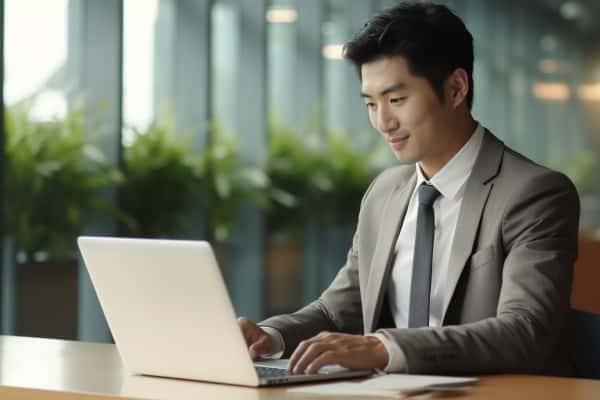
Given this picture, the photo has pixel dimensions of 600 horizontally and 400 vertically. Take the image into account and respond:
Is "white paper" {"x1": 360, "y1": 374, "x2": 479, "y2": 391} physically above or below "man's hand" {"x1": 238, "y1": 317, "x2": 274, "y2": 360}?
above

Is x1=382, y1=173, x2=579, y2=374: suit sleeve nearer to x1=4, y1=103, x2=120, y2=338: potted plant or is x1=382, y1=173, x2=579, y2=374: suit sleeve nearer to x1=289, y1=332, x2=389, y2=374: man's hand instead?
x1=289, y1=332, x2=389, y2=374: man's hand

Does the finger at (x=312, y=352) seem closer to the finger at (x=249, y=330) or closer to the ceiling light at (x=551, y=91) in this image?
the finger at (x=249, y=330)

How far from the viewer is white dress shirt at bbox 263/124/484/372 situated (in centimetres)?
283

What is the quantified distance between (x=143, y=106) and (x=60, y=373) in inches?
176

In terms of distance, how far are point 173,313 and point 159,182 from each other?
4.54m

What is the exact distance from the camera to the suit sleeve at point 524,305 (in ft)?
7.52

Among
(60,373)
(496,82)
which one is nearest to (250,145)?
(496,82)

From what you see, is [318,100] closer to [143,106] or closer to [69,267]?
[143,106]

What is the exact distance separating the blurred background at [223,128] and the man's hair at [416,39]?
2.16ft

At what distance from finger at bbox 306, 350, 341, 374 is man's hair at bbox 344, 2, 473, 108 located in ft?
3.03

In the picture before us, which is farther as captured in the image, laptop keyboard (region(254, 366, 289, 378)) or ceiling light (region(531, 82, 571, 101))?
ceiling light (region(531, 82, 571, 101))

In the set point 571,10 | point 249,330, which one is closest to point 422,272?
point 249,330

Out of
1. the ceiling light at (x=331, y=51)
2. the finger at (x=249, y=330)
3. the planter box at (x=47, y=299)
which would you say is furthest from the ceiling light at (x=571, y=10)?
the finger at (x=249, y=330)

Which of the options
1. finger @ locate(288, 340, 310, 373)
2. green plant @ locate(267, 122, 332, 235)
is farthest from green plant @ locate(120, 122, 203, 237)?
finger @ locate(288, 340, 310, 373)
